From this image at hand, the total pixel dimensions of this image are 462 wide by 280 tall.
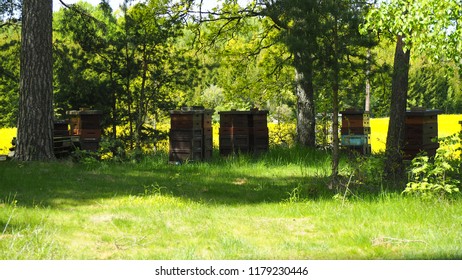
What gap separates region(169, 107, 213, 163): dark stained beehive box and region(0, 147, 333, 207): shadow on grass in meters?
0.38

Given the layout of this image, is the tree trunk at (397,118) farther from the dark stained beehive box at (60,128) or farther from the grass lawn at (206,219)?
the dark stained beehive box at (60,128)

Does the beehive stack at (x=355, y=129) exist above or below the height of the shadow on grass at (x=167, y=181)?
above

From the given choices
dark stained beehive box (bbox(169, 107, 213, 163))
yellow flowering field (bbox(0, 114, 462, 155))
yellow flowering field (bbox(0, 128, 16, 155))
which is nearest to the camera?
dark stained beehive box (bbox(169, 107, 213, 163))

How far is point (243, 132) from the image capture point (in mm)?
12219

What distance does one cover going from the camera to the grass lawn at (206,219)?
15.2 feet

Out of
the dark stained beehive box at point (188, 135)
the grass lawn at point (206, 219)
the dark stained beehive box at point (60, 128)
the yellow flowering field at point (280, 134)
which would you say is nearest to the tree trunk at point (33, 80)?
the grass lawn at point (206, 219)

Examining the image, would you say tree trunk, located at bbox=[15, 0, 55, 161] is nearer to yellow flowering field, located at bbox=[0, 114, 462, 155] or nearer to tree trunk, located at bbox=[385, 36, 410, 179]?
yellow flowering field, located at bbox=[0, 114, 462, 155]

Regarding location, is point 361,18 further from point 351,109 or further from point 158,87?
point 158,87

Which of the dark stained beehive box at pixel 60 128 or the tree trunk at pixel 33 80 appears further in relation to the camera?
the dark stained beehive box at pixel 60 128

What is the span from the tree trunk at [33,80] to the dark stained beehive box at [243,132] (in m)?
3.97

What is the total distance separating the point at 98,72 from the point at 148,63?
1.33 m

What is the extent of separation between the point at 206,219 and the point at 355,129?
7.93 metres

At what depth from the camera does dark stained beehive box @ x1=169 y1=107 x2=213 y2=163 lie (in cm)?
1119

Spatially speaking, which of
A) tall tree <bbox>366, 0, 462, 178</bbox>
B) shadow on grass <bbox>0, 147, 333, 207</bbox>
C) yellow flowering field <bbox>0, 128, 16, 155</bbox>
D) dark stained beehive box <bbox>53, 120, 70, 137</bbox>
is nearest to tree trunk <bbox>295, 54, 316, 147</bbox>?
shadow on grass <bbox>0, 147, 333, 207</bbox>
